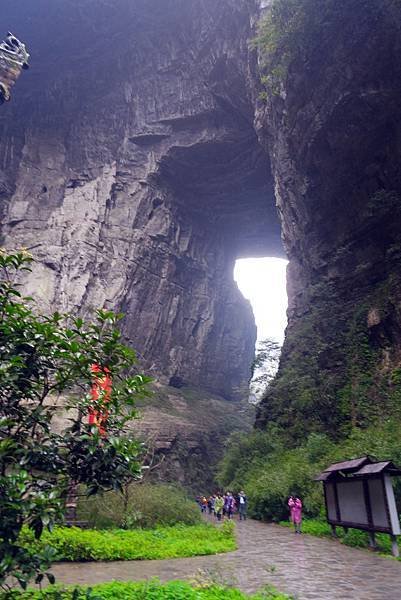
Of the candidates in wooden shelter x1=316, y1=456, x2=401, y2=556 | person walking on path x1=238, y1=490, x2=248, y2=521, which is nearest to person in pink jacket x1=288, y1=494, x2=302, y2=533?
wooden shelter x1=316, y1=456, x2=401, y2=556

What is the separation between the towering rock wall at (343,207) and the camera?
16.2 m

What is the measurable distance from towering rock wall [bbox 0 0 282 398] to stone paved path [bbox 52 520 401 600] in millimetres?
22604

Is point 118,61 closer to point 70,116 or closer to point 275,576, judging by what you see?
point 70,116

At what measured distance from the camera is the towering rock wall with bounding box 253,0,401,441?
16.2 metres

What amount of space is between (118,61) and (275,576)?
36.7 m

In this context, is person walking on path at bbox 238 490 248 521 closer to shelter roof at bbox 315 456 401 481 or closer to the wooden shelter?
the wooden shelter

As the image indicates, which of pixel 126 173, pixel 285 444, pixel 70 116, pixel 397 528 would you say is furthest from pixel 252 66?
pixel 397 528

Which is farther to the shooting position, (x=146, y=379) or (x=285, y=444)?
(x=285, y=444)

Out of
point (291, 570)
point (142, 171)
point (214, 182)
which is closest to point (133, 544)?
point (291, 570)

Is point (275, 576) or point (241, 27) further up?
point (241, 27)

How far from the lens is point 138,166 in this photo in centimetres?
3375

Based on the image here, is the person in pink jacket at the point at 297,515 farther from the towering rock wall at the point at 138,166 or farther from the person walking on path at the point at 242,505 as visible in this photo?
the towering rock wall at the point at 138,166

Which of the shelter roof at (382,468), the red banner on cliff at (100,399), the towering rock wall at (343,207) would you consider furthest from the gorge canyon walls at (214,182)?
the red banner on cliff at (100,399)

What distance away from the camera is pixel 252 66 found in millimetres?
25203
